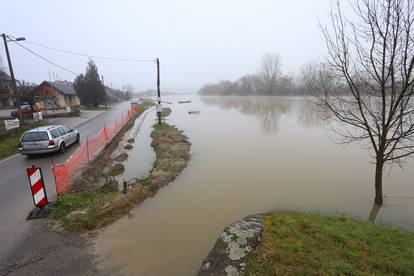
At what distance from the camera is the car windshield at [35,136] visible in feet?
33.9

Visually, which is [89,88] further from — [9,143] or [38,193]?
[38,193]

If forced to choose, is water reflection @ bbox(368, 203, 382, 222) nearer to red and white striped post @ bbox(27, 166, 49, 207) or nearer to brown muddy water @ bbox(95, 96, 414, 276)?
brown muddy water @ bbox(95, 96, 414, 276)

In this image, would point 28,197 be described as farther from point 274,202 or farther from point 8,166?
point 274,202

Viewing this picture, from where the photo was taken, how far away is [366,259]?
13.1 ft

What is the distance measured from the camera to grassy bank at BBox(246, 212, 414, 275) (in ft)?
12.2

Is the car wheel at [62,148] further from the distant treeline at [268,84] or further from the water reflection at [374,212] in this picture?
A: the distant treeline at [268,84]

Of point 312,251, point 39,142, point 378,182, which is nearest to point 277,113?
point 378,182

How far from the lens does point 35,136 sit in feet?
34.2

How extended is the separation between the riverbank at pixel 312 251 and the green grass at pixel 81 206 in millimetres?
3278

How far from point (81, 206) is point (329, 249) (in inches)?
238

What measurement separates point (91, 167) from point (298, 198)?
7.93 m

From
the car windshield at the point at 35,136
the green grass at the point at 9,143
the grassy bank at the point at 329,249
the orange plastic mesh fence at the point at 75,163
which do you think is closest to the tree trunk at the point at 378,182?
the grassy bank at the point at 329,249

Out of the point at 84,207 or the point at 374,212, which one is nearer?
the point at 84,207

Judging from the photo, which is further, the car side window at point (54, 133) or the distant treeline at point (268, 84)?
the distant treeline at point (268, 84)
